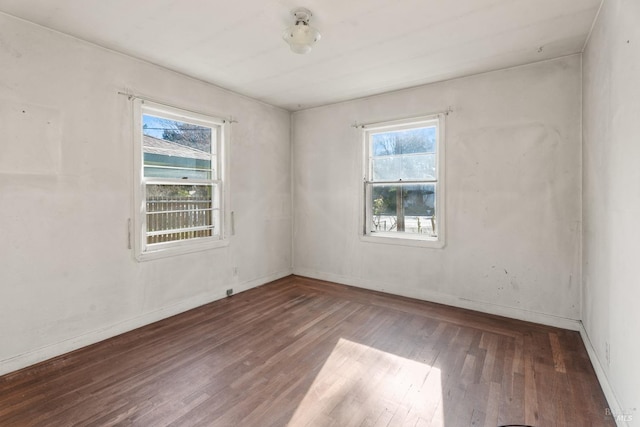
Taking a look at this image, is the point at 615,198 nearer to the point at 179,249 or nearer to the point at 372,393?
the point at 372,393

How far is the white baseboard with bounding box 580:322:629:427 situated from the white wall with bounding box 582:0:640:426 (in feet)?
0.08

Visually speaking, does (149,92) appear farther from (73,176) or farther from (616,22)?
(616,22)

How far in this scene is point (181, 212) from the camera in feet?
11.6

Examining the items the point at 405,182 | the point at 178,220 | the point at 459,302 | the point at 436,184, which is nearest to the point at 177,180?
the point at 178,220

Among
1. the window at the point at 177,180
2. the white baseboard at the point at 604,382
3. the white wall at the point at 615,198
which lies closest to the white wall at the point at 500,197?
the white wall at the point at 615,198

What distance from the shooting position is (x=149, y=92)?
313 cm

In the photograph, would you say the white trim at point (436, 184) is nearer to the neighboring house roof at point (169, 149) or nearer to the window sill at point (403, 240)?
the window sill at point (403, 240)

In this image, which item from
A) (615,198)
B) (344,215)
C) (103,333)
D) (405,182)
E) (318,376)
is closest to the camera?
(615,198)

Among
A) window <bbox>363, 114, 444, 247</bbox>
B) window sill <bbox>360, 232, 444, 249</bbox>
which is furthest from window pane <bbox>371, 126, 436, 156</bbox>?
window sill <bbox>360, 232, 444, 249</bbox>

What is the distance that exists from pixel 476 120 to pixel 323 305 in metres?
2.72

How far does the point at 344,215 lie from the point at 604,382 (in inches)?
122

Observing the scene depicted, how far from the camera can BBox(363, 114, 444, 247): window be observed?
3775mm

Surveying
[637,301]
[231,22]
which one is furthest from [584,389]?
[231,22]

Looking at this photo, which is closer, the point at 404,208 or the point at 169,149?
the point at 169,149
